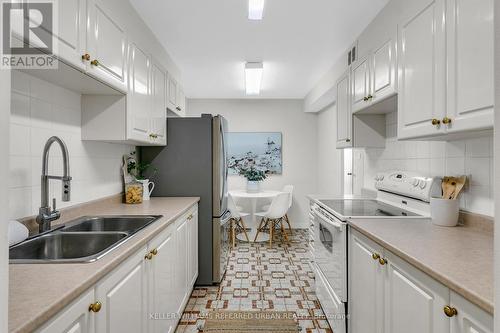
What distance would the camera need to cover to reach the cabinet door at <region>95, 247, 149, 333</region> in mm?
1079

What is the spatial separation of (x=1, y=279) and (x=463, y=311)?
1201 millimetres

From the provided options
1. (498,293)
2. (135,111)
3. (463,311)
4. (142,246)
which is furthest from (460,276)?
(135,111)

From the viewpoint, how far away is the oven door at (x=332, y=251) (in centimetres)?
200

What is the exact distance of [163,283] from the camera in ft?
6.07

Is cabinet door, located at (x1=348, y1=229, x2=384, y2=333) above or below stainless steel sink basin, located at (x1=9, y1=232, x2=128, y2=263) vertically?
below

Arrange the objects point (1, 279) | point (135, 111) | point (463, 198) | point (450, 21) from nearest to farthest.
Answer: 1. point (1, 279)
2. point (450, 21)
3. point (463, 198)
4. point (135, 111)

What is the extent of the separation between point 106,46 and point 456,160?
2.23 meters

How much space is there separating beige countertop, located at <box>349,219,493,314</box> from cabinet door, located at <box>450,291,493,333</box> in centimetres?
4

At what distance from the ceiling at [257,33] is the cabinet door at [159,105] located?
0.36 meters

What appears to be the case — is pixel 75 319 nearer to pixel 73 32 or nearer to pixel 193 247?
pixel 73 32

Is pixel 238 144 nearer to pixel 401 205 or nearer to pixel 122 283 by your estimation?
pixel 401 205

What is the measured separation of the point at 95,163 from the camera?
235 cm

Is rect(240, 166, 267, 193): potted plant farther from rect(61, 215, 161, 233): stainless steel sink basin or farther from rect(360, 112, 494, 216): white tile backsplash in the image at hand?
rect(61, 215, 161, 233): stainless steel sink basin

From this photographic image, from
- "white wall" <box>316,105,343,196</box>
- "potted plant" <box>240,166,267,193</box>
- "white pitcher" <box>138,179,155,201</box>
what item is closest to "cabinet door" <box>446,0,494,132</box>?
"white pitcher" <box>138,179,155,201</box>
